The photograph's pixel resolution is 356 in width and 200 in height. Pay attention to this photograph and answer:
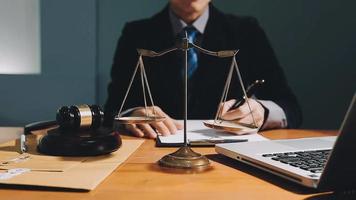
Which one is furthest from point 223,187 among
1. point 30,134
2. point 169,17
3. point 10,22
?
point 10,22

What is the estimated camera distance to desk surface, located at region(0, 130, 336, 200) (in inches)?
23.3

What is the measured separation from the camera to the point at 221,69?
194 centimetres

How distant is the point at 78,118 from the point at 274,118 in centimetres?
69

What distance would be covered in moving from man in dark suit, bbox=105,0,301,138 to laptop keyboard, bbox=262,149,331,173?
100 centimetres

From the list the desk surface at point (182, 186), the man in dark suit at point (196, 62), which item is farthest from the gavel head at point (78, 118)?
the man in dark suit at point (196, 62)

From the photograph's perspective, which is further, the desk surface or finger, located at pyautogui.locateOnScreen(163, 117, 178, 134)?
finger, located at pyautogui.locateOnScreen(163, 117, 178, 134)

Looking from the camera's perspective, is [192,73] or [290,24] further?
[290,24]

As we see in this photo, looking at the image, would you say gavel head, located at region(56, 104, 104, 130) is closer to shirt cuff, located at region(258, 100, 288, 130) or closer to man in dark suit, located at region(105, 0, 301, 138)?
shirt cuff, located at region(258, 100, 288, 130)

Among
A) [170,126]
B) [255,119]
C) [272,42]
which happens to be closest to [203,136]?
[170,126]

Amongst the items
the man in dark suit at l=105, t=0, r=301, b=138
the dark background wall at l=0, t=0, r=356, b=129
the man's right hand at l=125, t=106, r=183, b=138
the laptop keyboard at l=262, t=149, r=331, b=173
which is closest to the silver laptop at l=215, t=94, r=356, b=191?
the laptop keyboard at l=262, t=149, r=331, b=173

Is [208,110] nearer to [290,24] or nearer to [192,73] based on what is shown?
[192,73]

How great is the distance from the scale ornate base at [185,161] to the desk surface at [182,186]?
0.8 inches

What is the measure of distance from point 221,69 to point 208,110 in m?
0.18

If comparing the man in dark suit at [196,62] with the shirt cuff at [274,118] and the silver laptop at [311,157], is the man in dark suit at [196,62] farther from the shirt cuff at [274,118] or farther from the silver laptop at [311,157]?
the silver laptop at [311,157]
